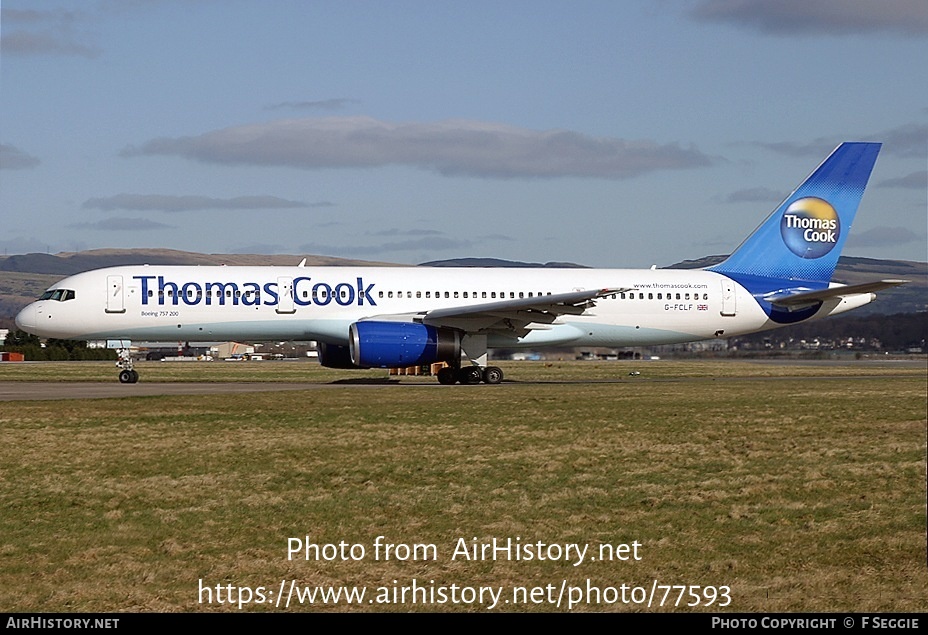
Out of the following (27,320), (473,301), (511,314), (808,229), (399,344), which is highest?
(808,229)

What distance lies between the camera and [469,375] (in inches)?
1508

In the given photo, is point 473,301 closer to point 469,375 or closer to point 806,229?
point 469,375

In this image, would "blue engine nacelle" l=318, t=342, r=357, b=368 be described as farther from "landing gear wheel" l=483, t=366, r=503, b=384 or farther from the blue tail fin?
the blue tail fin

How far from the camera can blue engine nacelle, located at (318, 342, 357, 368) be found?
3938cm

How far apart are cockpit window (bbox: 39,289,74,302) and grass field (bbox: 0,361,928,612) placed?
16.5 metres

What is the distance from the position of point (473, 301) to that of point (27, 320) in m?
15.8

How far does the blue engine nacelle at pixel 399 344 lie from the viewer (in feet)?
116

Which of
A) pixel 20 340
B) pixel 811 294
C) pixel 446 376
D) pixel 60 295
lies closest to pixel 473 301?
pixel 446 376

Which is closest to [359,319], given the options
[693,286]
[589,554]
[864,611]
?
[693,286]

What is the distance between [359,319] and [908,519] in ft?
93.4

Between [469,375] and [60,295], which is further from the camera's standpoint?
[469,375]

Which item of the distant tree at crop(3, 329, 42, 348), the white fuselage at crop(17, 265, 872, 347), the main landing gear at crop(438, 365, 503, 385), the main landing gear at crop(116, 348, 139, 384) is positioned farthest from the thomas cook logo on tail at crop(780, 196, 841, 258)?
the distant tree at crop(3, 329, 42, 348)

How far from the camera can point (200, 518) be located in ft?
43.5

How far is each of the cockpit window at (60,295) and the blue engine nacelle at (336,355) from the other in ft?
29.1
